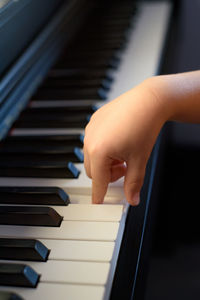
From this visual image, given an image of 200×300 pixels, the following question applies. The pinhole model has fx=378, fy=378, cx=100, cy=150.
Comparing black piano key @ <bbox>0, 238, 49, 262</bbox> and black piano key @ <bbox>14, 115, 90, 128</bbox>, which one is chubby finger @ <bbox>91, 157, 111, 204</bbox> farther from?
black piano key @ <bbox>14, 115, 90, 128</bbox>

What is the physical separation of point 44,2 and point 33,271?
0.87 meters

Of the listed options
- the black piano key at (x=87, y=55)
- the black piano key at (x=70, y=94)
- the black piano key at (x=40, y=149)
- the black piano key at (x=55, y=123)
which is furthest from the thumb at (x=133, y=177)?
the black piano key at (x=87, y=55)

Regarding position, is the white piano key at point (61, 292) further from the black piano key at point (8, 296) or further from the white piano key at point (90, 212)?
the white piano key at point (90, 212)

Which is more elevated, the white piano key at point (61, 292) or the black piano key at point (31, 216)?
the black piano key at point (31, 216)

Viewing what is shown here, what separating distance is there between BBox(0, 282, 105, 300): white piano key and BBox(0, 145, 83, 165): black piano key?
0.34 metres

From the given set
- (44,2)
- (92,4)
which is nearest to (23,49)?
(44,2)

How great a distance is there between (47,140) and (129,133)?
0.33 metres

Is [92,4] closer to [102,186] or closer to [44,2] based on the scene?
[44,2]

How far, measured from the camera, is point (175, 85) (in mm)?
814

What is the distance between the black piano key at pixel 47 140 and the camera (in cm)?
95

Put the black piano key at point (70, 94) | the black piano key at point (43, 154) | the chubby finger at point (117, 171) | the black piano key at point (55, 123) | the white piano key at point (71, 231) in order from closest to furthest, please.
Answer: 1. the white piano key at point (71, 231)
2. the chubby finger at point (117, 171)
3. the black piano key at point (43, 154)
4. the black piano key at point (55, 123)
5. the black piano key at point (70, 94)

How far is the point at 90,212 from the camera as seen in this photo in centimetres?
73

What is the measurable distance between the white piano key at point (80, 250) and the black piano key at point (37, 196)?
100 mm

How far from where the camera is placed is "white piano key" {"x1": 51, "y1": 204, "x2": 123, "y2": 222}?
0.72 m
